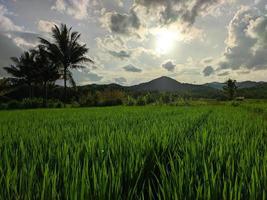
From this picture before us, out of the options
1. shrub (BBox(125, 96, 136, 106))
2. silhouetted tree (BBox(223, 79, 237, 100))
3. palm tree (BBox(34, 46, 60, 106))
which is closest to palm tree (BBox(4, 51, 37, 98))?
palm tree (BBox(34, 46, 60, 106))

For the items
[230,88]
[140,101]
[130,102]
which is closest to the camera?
[130,102]

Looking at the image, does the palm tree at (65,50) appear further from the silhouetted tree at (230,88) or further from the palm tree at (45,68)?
the silhouetted tree at (230,88)

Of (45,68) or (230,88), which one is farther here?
(230,88)

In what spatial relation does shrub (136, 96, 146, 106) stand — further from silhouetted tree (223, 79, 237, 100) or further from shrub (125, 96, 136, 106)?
silhouetted tree (223, 79, 237, 100)

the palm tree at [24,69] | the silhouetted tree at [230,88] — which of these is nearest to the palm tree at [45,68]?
the palm tree at [24,69]

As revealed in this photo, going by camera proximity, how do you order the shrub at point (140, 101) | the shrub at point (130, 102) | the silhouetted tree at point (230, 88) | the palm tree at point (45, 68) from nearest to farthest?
the shrub at point (130, 102) → the shrub at point (140, 101) → the palm tree at point (45, 68) → the silhouetted tree at point (230, 88)

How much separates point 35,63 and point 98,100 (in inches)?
627

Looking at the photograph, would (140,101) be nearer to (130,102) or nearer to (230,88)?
(130,102)

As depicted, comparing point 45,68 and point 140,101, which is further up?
point 45,68

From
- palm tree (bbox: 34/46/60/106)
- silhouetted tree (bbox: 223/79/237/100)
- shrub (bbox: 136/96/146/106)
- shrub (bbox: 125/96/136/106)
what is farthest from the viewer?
silhouetted tree (bbox: 223/79/237/100)

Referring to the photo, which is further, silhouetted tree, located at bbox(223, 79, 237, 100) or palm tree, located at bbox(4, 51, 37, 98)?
silhouetted tree, located at bbox(223, 79, 237, 100)

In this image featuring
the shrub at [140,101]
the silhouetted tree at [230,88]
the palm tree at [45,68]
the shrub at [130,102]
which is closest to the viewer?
the shrub at [130,102]

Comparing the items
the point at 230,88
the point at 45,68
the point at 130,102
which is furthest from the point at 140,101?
the point at 230,88

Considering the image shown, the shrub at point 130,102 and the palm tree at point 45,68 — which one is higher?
the palm tree at point 45,68
